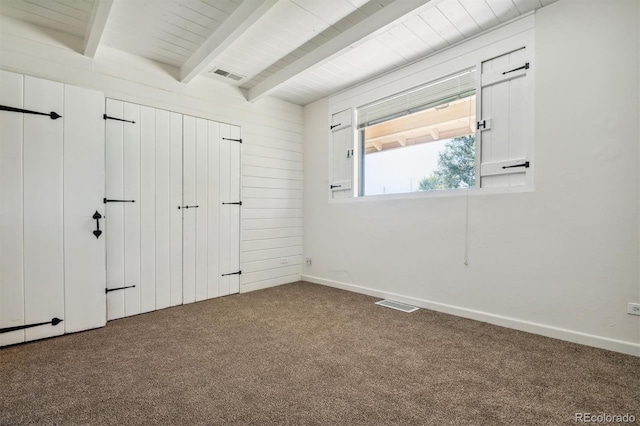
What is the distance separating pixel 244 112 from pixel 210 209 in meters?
1.41

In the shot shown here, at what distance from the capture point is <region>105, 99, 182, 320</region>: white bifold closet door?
9.94ft

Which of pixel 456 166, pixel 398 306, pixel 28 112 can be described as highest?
pixel 28 112

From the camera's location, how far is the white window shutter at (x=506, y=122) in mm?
2654

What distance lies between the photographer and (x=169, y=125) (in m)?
3.43

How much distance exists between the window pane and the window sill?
0.09 meters

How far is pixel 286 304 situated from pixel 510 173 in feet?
8.69

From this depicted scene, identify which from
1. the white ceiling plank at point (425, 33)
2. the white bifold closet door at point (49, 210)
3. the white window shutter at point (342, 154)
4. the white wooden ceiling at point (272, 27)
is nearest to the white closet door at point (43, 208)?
the white bifold closet door at point (49, 210)

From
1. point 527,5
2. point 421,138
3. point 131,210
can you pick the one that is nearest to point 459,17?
point 527,5

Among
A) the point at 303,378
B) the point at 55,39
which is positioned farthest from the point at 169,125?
the point at 303,378

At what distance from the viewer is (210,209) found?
3766 mm

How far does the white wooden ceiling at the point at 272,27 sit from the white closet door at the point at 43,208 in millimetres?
639

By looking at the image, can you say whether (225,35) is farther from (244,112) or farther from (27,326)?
(27,326)

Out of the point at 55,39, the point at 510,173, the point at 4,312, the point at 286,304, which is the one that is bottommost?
the point at 286,304

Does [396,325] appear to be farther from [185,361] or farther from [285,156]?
[285,156]
